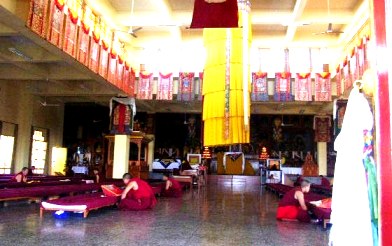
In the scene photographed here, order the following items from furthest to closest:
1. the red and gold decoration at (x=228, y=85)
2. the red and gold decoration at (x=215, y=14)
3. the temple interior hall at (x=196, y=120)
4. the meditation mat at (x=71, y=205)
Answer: the red and gold decoration at (x=228, y=85), the meditation mat at (x=71, y=205), the red and gold decoration at (x=215, y=14), the temple interior hall at (x=196, y=120)

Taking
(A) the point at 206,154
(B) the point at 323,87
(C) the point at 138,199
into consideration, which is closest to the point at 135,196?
(C) the point at 138,199

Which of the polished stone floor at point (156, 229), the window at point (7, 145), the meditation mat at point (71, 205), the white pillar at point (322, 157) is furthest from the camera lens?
the white pillar at point (322, 157)

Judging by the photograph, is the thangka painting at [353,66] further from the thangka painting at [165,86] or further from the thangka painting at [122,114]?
the thangka painting at [122,114]

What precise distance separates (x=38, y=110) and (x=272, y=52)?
36.8ft

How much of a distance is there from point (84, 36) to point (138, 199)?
16.0ft

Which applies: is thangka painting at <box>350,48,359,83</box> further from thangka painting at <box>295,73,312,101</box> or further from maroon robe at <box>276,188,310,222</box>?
maroon robe at <box>276,188,310,222</box>

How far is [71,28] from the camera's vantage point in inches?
383

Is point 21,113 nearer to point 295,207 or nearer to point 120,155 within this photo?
point 120,155

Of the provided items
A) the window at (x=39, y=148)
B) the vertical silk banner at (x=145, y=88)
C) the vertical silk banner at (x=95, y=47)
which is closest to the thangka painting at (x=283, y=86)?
the vertical silk banner at (x=145, y=88)

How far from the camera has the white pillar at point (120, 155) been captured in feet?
52.2

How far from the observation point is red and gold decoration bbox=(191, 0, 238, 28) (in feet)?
22.7

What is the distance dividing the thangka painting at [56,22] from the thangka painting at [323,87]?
398 inches

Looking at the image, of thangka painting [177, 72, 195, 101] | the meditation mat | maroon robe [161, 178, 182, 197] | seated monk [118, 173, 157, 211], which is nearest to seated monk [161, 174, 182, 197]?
maroon robe [161, 178, 182, 197]

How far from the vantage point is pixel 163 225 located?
673cm
